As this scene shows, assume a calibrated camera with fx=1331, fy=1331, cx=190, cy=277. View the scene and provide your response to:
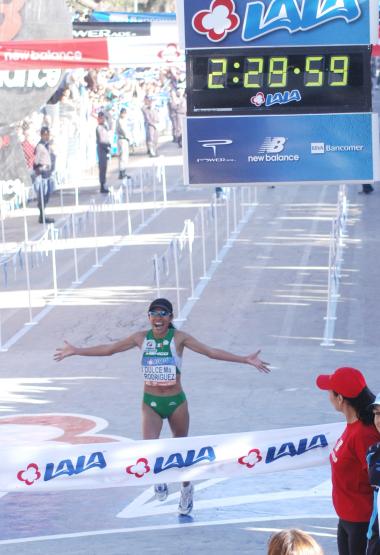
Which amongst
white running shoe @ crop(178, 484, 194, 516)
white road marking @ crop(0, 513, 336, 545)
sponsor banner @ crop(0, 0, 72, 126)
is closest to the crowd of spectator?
sponsor banner @ crop(0, 0, 72, 126)

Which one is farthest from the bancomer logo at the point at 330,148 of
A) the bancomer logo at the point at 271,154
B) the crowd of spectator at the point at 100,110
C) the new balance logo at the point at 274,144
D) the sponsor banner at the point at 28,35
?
the crowd of spectator at the point at 100,110

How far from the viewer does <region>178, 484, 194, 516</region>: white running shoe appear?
34.9 feet

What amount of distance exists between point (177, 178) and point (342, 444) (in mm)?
31209

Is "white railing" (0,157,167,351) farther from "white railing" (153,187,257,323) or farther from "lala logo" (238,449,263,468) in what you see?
"lala logo" (238,449,263,468)

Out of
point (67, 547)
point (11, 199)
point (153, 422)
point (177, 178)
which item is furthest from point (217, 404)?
point (177, 178)

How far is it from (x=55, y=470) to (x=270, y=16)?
5.71 m

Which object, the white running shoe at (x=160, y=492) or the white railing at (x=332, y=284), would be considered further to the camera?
the white railing at (x=332, y=284)

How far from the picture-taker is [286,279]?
2325cm

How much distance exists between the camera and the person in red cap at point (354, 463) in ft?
25.8

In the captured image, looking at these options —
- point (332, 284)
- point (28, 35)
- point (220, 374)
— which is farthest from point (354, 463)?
point (28, 35)

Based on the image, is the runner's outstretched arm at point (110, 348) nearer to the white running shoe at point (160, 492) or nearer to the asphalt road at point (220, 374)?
the white running shoe at point (160, 492)

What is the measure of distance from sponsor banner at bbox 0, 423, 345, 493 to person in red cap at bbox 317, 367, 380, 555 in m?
1.76

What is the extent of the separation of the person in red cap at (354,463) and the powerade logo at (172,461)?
2009 mm

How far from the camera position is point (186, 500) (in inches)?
421
